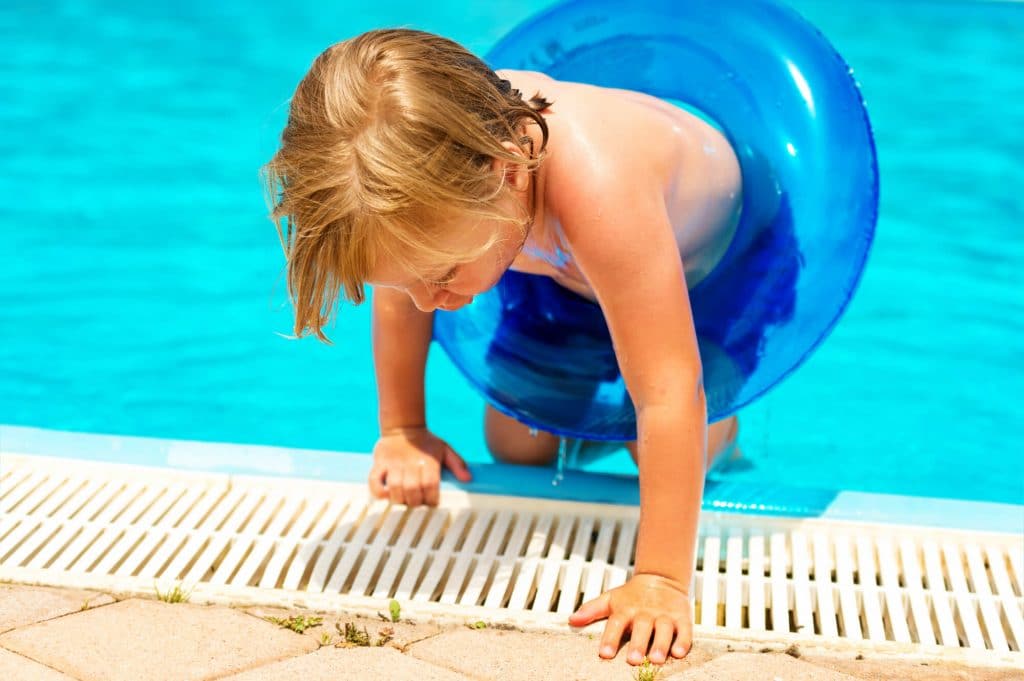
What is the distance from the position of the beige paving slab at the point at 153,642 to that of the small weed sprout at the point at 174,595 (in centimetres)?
2

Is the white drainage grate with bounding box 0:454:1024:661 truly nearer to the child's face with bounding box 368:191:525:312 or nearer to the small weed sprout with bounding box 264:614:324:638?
the small weed sprout with bounding box 264:614:324:638

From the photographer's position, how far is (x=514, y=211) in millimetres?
2010

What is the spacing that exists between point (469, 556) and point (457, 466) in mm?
311

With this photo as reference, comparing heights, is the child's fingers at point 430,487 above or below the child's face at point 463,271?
below

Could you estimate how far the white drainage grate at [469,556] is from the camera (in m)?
2.16

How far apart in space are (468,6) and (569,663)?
270 inches

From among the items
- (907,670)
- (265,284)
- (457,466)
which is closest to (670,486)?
(907,670)

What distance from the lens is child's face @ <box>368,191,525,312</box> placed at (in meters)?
1.90

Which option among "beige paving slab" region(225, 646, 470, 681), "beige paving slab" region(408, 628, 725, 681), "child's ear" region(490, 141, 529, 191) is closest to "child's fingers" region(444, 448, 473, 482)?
"beige paving slab" region(408, 628, 725, 681)

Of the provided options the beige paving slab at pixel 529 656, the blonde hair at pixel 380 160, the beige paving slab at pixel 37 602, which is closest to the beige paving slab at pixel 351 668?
the beige paving slab at pixel 529 656

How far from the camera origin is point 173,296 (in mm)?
4562

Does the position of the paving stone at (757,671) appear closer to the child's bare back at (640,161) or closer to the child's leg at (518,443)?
the child's bare back at (640,161)

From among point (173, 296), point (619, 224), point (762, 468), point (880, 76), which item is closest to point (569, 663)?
point (619, 224)

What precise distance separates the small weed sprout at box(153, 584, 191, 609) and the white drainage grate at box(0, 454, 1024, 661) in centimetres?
3
